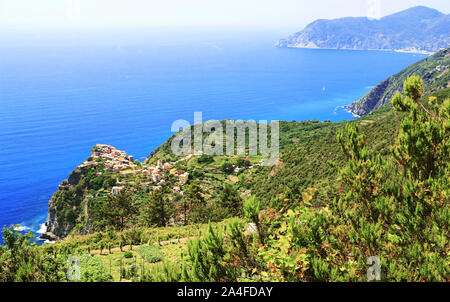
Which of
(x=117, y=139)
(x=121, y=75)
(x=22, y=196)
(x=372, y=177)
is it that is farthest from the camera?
(x=121, y=75)

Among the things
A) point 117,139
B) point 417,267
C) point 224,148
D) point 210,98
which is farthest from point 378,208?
point 210,98

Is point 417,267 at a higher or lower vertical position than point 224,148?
higher

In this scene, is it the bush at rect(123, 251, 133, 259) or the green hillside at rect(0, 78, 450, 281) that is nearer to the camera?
the green hillside at rect(0, 78, 450, 281)

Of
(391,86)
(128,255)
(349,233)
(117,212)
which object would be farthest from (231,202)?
(391,86)

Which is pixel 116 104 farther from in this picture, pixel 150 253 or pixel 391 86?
pixel 150 253

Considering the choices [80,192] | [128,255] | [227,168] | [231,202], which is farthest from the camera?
[227,168]

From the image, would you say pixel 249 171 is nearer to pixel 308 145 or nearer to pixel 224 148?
pixel 308 145

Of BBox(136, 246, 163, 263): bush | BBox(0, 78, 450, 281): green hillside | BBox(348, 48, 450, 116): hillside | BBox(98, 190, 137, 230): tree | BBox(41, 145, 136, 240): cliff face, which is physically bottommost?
BBox(41, 145, 136, 240): cliff face

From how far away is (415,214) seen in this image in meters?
6.78

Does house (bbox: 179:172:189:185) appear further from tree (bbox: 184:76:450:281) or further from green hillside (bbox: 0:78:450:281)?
tree (bbox: 184:76:450:281)

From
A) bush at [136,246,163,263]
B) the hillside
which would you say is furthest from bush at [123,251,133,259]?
the hillside

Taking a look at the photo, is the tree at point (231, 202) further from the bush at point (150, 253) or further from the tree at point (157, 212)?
the bush at point (150, 253)

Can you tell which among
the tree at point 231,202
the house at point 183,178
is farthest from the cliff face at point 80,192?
the tree at point 231,202
